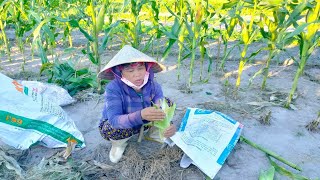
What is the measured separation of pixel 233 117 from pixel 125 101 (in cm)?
113

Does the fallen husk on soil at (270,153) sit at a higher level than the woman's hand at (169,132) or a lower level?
lower

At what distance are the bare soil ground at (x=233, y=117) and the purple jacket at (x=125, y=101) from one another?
0.34 meters

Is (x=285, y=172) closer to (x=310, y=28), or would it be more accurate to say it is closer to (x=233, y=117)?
(x=233, y=117)

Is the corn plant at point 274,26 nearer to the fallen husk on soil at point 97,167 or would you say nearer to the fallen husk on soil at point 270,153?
the fallen husk on soil at point 270,153

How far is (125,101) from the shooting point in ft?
7.11

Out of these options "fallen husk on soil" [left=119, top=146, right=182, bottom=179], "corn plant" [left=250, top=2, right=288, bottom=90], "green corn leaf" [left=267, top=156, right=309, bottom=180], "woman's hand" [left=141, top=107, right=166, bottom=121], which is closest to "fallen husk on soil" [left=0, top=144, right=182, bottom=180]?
"fallen husk on soil" [left=119, top=146, right=182, bottom=179]

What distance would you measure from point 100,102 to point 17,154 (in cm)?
99

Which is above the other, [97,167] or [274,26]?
[274,26]

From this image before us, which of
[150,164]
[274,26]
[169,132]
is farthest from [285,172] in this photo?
[274,26]

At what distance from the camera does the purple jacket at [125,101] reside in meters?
2.01

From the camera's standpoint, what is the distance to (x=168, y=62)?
4219mm

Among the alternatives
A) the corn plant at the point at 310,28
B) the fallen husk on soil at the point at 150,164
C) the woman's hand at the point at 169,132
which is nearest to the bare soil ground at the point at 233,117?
the fallen husk on soil at the point at 150,164

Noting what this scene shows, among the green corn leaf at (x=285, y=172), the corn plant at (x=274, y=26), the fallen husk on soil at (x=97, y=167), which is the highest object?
the corn plant at (x=274, y=26)

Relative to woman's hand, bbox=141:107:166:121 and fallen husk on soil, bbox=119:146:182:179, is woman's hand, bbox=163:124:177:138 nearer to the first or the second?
woman's hand, bbox=141:107:166:121
